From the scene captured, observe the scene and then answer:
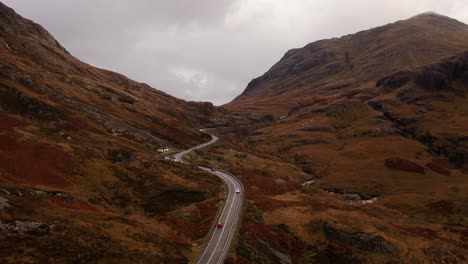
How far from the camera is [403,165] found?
148 m

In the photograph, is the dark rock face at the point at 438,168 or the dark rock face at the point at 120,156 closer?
the dark rock face at the point at 120,156

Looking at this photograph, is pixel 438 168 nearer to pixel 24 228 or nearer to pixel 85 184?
pixel 85 184

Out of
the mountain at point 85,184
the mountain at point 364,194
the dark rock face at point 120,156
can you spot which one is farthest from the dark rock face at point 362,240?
the dark rock face at point 120,156

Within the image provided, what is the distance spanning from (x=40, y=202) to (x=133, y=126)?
98.6 m

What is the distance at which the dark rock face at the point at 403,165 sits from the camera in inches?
5674

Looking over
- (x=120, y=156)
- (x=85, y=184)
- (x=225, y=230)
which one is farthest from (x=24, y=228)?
(x=120, y=156)

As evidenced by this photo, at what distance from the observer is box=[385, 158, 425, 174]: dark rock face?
144125 millimetres

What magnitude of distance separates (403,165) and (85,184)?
123m

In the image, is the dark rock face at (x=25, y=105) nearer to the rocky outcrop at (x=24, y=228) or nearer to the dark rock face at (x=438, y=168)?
the rocky outcrop at (x=24, y=228)

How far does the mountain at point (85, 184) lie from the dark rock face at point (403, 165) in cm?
8481

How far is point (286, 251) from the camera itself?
2534 inches

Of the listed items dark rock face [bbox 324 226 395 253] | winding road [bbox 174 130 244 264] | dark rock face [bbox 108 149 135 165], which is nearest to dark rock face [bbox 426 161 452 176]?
dark rock face [bbox 324 226 395 253]

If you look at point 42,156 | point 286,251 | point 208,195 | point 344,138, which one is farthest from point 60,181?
point 344,138

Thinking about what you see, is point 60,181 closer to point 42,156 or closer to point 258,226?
point 42,156
